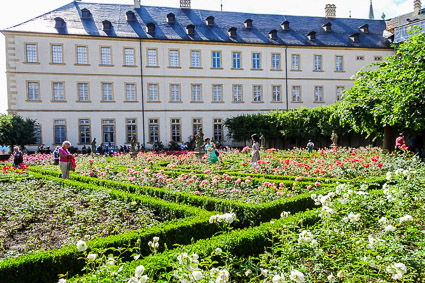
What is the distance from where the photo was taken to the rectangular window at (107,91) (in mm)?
26938

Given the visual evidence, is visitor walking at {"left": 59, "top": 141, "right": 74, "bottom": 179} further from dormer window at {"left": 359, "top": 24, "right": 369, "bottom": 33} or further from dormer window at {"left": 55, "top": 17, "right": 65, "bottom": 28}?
dormer window at {"left": 359, "top": 24, "right": 369, "bottom": 33}

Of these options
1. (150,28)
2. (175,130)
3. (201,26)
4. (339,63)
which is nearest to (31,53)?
(150,28)

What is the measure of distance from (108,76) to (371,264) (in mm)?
26740

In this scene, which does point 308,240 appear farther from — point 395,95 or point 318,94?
point 318,94

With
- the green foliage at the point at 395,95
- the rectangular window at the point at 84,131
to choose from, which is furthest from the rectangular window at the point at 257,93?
the green foliage at the point at 395,95

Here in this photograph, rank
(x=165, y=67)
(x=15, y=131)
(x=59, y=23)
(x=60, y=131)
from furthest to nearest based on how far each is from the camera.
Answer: (x=165, y=67)
(x=59, y=23)
(x=60, y=131)
(x=15, y=131)

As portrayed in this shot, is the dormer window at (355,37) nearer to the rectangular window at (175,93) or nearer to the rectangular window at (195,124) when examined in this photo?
the rectangular window at (195,124)

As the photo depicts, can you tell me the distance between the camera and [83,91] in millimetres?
26438

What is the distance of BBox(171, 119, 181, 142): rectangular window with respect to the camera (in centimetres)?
2828

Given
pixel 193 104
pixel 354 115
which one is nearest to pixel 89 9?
pixel 193 104

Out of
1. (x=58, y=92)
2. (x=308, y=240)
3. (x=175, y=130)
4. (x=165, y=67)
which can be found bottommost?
(x=308, y=240)

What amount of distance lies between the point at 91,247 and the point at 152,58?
2587cm

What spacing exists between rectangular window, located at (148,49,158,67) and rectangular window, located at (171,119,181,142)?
475 centimetres

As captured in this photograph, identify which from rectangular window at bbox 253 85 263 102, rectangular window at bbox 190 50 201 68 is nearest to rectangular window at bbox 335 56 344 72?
rectangular window at bbox 253 85 263 102
